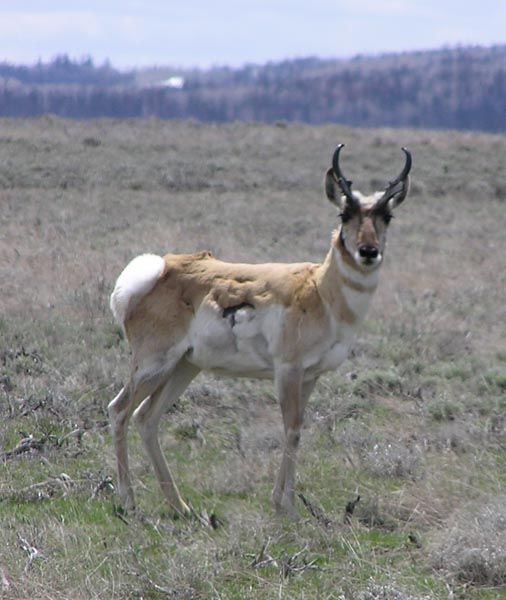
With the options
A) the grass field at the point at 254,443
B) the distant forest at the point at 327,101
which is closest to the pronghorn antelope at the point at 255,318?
the grass field at the point at 254,443

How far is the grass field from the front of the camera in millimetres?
6023

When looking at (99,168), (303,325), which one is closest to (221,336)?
(303,325)

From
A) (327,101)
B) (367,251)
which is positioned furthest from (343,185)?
(327,101)

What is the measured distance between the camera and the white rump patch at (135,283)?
785 cm

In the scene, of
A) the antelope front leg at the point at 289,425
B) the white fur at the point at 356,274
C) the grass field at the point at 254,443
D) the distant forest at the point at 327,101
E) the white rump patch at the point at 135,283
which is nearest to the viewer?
the grass field at the point at 254,443

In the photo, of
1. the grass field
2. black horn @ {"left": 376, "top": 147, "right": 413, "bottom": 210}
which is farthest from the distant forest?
black horn @ {"left": 376, "top": 147, "right": 413, "bottom": 210}

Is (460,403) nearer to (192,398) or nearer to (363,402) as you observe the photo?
(363,402)

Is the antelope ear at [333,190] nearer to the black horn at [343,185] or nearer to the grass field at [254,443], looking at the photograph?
the black horn at [343,185]

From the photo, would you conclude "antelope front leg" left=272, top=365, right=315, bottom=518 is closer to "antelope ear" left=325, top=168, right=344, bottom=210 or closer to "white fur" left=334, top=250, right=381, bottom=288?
"white fur" left=334, top=250, right=381, bottom=288

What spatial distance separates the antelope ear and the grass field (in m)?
1.77

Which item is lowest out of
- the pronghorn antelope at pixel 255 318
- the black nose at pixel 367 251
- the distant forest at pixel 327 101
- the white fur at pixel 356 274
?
the distant forest at pixel 327 101

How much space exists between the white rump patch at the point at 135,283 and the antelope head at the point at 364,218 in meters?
1.21

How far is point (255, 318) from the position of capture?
299 inches

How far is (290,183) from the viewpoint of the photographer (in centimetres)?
3142
